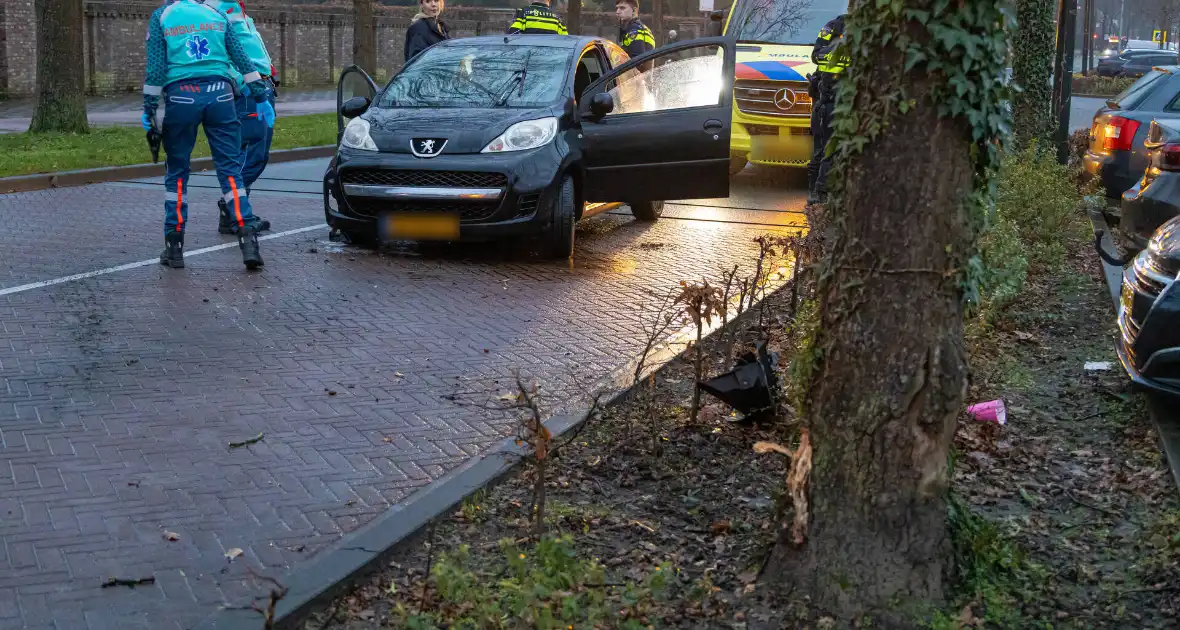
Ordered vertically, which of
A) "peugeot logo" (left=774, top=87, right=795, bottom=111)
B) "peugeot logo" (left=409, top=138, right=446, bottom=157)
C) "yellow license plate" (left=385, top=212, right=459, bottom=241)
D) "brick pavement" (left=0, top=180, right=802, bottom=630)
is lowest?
"brick pavement" (left=0, top=180, right=802, bottom=630)

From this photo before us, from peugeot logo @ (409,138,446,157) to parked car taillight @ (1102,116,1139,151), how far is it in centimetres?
654

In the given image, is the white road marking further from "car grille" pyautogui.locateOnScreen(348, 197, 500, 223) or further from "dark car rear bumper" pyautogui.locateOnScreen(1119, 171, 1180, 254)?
"dark car rear bumper" pyautogui.locateOnScreen(1119, 171, 1180, 254)

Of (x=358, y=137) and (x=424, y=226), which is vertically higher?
(x=358, y=137)

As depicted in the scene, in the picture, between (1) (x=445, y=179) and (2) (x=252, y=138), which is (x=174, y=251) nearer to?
(2) (x=252, y=138)

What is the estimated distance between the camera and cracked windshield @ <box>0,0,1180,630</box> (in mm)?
3680

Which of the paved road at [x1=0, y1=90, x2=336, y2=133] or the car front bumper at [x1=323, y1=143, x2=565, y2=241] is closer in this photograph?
the car front bumper at [x1=323, y1=143, x2=565, y2=241]

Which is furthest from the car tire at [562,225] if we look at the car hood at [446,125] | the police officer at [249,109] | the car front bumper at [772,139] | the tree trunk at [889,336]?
the tree trunk at [889,336]

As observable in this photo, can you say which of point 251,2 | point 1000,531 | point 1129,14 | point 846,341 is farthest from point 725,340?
point 1129,14

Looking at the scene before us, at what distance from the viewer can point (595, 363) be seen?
6.72m

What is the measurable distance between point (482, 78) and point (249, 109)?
1.84 metres

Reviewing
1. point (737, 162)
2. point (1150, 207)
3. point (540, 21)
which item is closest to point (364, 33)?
point (540, 21)

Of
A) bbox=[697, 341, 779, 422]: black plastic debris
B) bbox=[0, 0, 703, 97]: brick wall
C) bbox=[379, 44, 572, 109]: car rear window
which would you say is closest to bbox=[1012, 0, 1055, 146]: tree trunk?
bbox=[379, 44, 572, 109]: car rear window

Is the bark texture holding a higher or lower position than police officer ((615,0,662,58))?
lower

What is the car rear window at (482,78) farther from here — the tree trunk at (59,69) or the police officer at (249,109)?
the tree trunk at (59,69)
